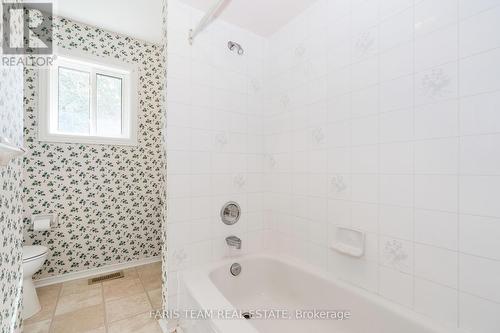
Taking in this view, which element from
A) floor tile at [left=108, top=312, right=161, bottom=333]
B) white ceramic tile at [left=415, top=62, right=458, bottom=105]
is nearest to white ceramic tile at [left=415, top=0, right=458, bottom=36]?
white ceramic tile at [left=415, top=62, right=458, bottom=105]

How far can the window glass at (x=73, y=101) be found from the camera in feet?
7.75

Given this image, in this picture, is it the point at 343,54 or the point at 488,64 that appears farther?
the point at 343,54

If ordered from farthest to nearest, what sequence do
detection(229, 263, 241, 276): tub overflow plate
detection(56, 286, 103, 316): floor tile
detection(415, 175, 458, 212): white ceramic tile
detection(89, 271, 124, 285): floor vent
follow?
detection(89, 271, 124, 285): floor vent < detection(56, 286, 103, 316): floor tile < detection(229, 263, 241, 276): tub overflow plate < detection(415, 175, 458, 212): white ceramic tile

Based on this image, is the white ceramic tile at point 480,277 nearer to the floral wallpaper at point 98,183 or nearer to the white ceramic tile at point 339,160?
the white ceramic tile at point 339,160

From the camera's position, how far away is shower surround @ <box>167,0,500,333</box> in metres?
0.92

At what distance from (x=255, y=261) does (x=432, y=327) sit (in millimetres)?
1110

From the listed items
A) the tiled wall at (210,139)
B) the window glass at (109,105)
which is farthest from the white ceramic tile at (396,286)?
the window glass at (109,105)

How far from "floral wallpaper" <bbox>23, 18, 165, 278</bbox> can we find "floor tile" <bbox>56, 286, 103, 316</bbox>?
1.33 feet

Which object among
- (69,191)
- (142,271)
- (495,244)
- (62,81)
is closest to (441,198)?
(495,244)

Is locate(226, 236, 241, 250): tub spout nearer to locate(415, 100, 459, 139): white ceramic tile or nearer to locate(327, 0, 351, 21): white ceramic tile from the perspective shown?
locate(415, 100, 459, 139): white ceramic tile

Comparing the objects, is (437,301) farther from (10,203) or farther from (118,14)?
(118,14)

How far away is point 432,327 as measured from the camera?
98 cm

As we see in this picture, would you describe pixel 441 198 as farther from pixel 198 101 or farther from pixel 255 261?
pixel 198 101

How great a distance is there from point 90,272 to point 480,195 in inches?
123
